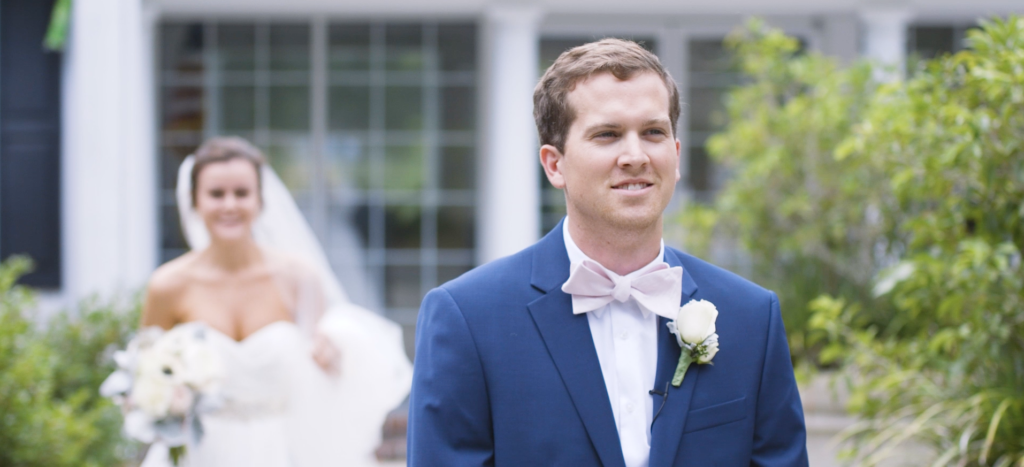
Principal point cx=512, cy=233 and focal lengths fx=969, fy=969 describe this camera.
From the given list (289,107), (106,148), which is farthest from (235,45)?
(106,148)

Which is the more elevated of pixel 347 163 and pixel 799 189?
pixel 347 163

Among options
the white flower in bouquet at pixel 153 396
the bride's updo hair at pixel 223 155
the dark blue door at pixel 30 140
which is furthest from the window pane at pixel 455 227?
the white flower in bouquet at pixel 153 396

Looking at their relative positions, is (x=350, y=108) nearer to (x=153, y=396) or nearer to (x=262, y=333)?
(x=262, y=333)

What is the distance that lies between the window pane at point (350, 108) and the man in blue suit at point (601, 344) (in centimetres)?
721

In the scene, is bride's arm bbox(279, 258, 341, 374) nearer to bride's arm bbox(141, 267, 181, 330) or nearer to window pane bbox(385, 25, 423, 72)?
bride's arm bbox(141, 267, 181, 330)

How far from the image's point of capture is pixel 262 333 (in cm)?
415

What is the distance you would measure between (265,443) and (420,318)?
2425 mm

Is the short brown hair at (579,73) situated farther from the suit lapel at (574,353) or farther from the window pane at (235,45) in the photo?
the window pane at (235,45)

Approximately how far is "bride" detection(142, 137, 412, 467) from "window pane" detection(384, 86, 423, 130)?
4.50 meters

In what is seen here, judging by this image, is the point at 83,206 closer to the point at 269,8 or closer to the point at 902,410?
the point at 269,8

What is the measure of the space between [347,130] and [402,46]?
0.92 m

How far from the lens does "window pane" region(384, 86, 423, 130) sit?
8.94 m

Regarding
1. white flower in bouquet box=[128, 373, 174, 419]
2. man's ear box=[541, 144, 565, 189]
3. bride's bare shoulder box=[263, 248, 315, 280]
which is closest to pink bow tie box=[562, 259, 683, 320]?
man's ear box=[541, 144, 565, 189]

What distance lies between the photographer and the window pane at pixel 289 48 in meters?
8.88
